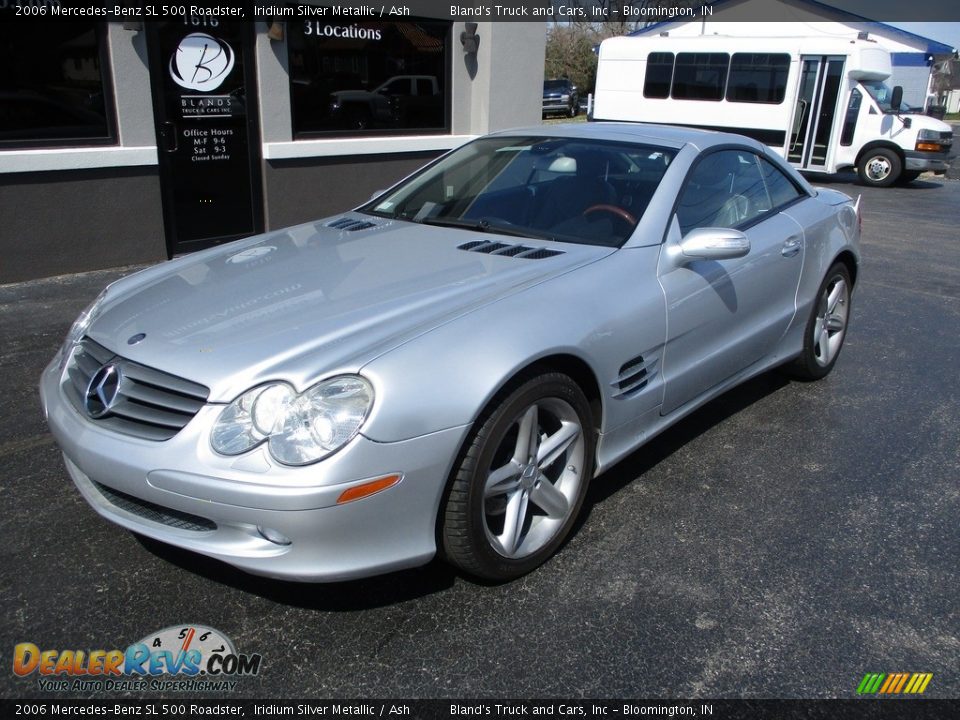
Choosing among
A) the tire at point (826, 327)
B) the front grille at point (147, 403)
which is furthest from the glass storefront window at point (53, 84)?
the tire at point (826, 327)

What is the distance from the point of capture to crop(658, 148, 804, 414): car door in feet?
11.2

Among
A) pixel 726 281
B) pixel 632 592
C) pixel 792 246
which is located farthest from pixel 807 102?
pixel 632 592

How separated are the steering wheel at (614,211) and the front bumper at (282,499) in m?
1.49

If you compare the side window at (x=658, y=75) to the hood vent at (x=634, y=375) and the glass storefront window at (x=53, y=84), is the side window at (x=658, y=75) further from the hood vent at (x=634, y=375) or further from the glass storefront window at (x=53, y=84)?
the hood vent at (x=634, y=375)

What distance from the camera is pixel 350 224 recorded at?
157 inches

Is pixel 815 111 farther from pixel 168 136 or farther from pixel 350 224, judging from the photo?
pixel 350 224

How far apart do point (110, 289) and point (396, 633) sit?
1.92 meters

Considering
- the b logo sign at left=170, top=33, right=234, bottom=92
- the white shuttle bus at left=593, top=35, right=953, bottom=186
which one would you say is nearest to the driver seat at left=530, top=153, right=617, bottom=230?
the b logo sign at left=170, top=33, right=234, bottom=92

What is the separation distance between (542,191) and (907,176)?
14875 mm

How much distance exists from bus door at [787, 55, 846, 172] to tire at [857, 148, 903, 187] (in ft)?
2.25

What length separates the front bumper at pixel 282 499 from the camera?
7.52 feet

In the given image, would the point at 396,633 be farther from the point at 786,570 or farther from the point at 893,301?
the point at 893,301

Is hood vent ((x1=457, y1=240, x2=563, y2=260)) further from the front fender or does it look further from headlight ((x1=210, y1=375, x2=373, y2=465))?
headlight ((x1=210, y1=375, x2=373, y2=465))

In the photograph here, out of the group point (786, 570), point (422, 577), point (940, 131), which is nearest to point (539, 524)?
point (422, 577)
